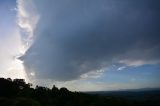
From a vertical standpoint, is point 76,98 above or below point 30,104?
above

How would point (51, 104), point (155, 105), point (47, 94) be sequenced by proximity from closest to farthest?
point (51, 104), point (47, 94), point (155, 105)

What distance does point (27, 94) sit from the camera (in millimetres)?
96250

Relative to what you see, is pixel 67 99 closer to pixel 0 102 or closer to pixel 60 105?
pixel 60 105

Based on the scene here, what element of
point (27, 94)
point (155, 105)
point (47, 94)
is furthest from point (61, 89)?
point (155, 105)

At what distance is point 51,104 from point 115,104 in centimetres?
2792

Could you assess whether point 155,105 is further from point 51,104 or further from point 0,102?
→ point 0,102

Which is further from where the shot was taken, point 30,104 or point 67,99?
point 67,99

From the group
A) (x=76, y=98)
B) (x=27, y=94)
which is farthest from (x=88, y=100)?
(x=27, y=94)

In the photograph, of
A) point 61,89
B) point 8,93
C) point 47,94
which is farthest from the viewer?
point 61,89

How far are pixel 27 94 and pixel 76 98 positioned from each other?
18011mm

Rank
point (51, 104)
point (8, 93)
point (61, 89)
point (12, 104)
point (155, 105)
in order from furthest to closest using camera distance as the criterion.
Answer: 1. point (155, 105)
2. point (61, 89)
3. point (8, 93)
4. point (51, 104)
5. point (12, 104)

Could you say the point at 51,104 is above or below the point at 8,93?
below

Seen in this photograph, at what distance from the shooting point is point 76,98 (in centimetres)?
9669

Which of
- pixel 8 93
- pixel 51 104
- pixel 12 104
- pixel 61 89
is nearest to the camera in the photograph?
pixel 12 104
